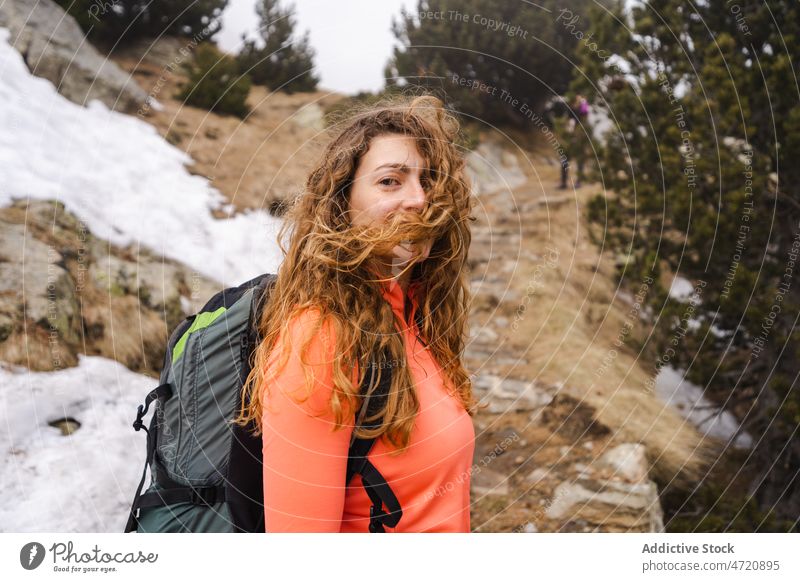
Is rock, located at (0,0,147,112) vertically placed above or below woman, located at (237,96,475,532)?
above

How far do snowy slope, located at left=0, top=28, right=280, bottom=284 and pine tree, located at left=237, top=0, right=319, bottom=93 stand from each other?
81 centimetres

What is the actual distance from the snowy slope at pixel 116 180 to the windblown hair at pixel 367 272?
1317 millimetres

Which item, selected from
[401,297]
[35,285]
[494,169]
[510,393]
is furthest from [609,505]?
[494,169]

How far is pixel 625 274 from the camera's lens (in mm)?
3973

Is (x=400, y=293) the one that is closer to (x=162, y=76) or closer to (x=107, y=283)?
(x=107, y=283)

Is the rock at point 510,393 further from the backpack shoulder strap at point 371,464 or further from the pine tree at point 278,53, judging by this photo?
the backpack shoulder strap at point 371,464

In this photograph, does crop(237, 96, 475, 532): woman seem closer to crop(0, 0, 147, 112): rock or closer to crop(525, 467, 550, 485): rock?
crop(525, 467, 550, 485): rock

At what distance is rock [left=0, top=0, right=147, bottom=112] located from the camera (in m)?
3.26

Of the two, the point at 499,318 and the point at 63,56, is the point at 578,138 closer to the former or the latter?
the point at 499,318

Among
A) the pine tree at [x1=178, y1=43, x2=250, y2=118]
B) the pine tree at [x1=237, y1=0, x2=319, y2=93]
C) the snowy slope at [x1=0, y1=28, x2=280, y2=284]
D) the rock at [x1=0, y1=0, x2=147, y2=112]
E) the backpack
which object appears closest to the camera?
the backpack

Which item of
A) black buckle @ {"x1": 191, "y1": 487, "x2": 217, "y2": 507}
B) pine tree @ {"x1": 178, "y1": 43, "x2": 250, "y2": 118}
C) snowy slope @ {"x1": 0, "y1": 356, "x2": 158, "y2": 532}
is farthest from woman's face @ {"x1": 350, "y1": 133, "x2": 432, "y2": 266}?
pine tree @ {"x1": 178, "y1": 43, "x2": 250, "y2": 118}

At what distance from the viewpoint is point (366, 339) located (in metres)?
1.27

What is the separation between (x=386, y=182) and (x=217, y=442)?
66cm

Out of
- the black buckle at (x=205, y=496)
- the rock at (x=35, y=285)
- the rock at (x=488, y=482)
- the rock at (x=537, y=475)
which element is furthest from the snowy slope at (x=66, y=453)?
the rock at (x=537, y=475)
